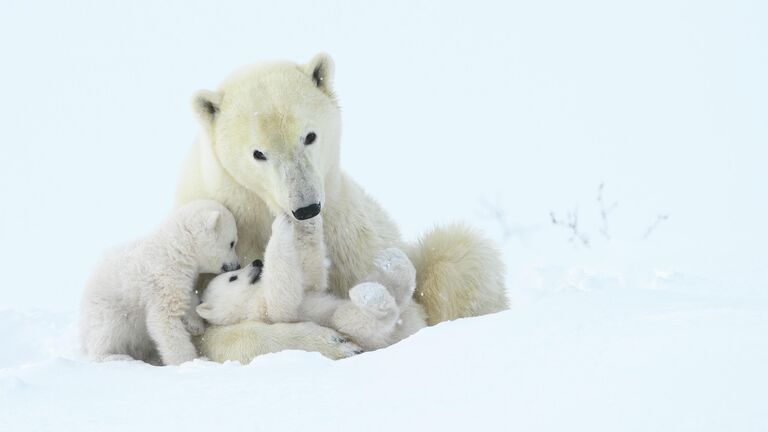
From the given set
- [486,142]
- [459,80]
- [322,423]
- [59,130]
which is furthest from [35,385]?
[459,80]

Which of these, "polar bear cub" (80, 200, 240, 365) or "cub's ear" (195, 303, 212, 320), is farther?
"cub's ear" (195, 303, 212, 320)

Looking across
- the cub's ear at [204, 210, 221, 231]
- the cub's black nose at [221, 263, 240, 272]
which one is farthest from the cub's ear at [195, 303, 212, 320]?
A: the cub's ear at [204, 210, 221, 231]

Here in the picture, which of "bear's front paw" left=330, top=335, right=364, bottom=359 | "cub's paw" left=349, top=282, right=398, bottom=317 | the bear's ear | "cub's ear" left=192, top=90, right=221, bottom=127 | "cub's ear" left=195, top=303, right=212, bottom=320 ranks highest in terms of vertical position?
the bear's ear

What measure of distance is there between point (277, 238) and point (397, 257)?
0.69 m

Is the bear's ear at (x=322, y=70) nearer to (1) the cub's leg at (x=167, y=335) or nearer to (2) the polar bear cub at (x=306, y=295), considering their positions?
(2) the polar bear cub at (x=306, y=295)

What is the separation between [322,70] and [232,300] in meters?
1.17

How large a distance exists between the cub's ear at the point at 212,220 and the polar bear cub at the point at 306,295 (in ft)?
0.84

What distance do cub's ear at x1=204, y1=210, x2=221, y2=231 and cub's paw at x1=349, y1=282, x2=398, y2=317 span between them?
0.71 meters

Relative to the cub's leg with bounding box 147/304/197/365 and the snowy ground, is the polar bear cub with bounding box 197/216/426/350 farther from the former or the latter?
the snowy ground

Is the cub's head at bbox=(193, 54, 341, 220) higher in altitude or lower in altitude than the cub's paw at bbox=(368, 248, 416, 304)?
higher

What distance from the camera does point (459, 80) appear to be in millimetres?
25109

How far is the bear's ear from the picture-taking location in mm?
4359

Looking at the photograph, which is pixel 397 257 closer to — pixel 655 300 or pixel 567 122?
pixel 655 300

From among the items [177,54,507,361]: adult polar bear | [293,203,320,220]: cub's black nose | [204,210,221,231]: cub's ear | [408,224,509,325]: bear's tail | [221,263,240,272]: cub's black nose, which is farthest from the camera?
[408,224,509,325]: bear's tail
